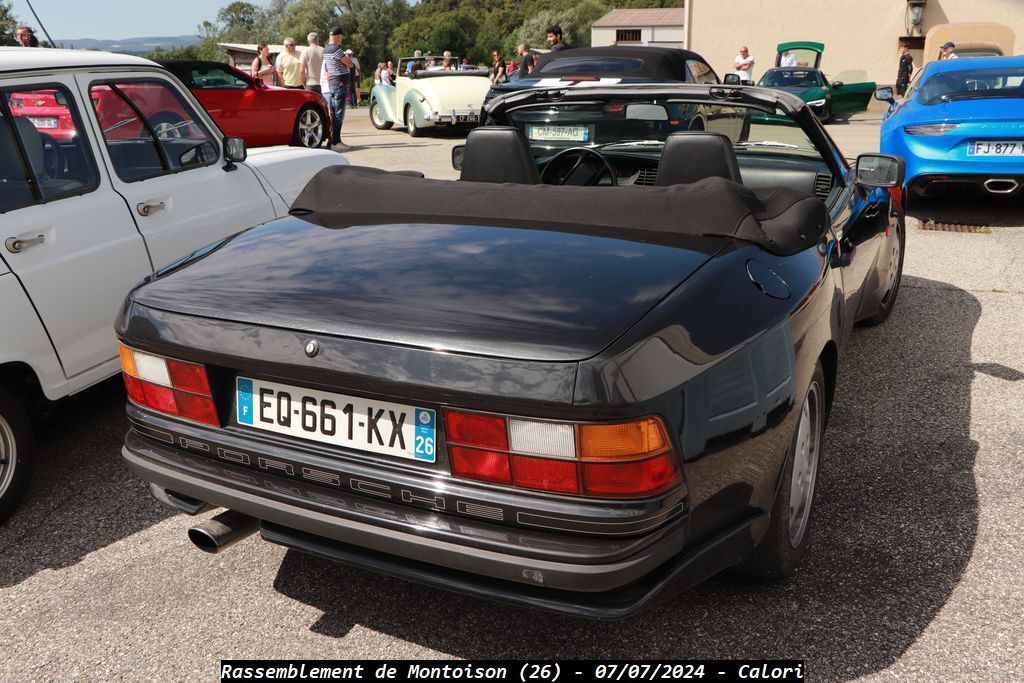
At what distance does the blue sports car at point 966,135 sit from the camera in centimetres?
744

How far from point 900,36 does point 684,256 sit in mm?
28133

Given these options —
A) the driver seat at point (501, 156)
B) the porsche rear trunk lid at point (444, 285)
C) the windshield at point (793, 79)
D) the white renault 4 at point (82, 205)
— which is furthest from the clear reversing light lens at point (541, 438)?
the windshield at point (793, 79)

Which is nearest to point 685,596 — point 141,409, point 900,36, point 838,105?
point 141,409

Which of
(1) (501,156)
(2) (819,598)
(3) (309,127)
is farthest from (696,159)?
(3) (309,127)

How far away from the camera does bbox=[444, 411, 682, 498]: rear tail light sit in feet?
6.08

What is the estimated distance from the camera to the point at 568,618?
100.0 inches

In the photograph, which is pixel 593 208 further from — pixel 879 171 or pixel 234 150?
pixel 234 150

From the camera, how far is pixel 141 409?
244cm

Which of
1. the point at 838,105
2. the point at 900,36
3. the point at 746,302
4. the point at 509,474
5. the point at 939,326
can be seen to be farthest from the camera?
the point at 900,36

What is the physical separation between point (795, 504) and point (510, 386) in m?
1.19

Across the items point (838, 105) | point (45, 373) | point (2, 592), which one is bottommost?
point (838, 105)

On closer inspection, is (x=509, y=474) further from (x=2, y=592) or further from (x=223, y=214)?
(x=223, y=214)

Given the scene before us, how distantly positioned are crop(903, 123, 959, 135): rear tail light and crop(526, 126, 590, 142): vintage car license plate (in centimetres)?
450

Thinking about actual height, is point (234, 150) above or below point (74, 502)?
above
